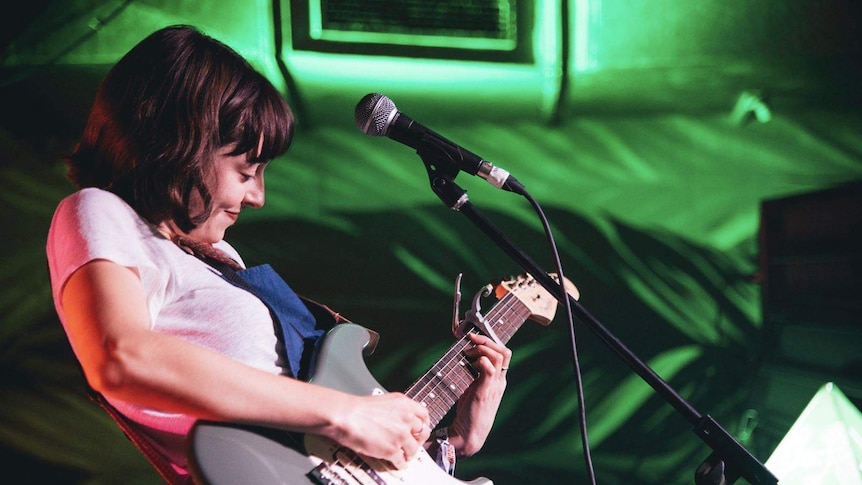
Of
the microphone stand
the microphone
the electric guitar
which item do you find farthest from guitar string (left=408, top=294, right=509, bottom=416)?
the microphone

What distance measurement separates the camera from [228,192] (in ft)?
4.11

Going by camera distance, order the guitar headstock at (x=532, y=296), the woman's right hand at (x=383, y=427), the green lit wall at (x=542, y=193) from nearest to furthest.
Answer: the woman's right hand at (x=383, y=427), the guitar headstock at (x=532, y=296), the green lit wall at (x=542, y=193)

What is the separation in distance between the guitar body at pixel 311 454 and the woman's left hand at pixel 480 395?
236 millimetres

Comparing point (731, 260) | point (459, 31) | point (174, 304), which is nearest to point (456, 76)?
point (459, 31)

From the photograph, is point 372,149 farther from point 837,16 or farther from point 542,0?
point 837,16

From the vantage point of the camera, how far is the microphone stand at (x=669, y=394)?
3.72 feet

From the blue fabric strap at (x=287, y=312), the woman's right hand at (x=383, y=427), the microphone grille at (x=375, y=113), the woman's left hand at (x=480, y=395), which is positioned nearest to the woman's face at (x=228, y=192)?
the blue fabric strap at (x=287, y=312)

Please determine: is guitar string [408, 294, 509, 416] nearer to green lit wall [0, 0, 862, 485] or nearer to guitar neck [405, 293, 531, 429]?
guitar neck [405, 293, 531, 429]

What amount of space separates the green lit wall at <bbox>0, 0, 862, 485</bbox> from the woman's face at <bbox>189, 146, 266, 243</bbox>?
648 millimetres

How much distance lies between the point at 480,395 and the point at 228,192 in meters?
0.72

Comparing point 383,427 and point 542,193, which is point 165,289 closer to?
point 383,427

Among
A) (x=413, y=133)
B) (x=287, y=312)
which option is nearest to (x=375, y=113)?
(x=413, y=133)

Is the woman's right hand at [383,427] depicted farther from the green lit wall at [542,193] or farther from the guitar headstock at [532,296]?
the green lit wall at [542,193]

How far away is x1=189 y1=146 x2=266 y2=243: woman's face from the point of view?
1.22m
